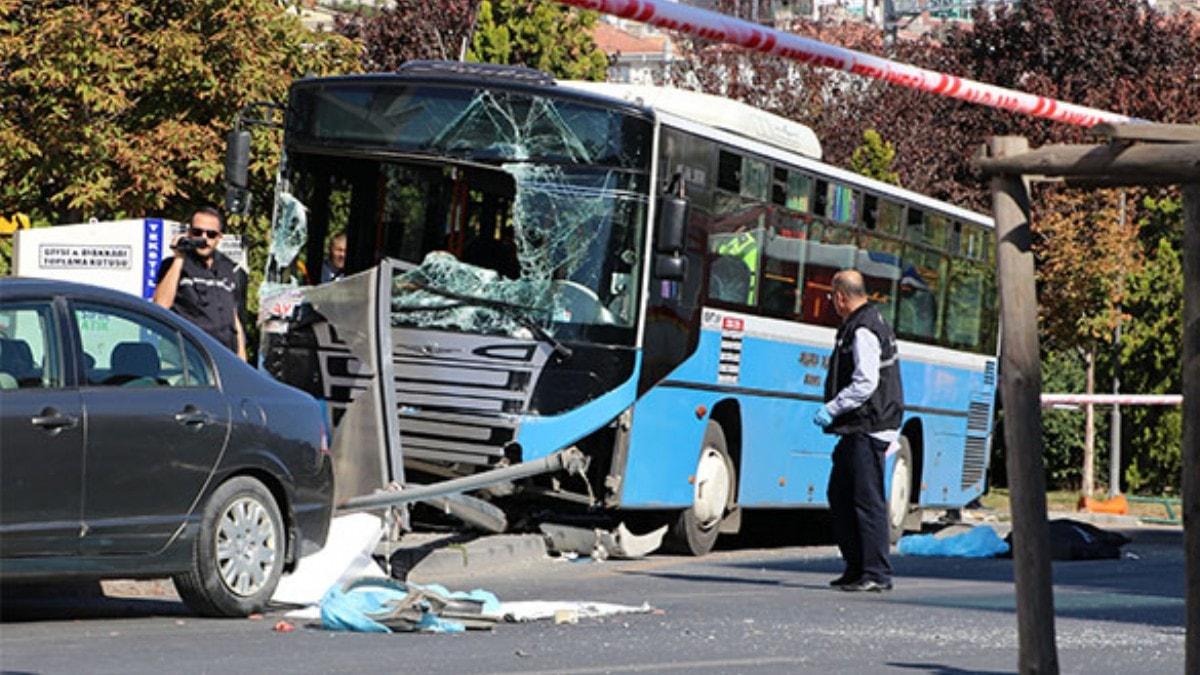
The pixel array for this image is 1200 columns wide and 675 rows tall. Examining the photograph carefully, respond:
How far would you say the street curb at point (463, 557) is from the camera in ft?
51.3

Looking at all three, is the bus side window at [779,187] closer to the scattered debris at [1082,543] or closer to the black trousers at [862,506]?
the scattered debris at [1082,543]

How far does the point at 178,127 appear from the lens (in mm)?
24703

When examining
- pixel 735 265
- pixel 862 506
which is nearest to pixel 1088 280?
pixel 735 265

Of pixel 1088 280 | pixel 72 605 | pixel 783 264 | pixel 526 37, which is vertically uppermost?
pixel 526 37

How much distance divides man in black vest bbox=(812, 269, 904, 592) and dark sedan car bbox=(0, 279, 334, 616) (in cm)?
368

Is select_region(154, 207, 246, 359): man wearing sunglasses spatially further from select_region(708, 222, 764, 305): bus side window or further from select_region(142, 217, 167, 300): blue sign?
select_region(142, 217, 167, 300): blue sign

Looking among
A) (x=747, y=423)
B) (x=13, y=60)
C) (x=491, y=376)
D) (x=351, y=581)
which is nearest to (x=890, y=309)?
(x=747, y=423)

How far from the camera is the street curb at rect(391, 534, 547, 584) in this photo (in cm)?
1565

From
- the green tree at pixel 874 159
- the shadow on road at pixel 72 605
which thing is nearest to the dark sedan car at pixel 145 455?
the shadow on road at pixel 72 605

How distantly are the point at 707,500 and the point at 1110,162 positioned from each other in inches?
516

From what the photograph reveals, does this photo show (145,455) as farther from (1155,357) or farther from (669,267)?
(1155,357)

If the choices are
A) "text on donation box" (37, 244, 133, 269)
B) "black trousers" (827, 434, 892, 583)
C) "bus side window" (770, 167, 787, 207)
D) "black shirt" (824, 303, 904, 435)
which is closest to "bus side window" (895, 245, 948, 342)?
"bus side window" (770, 167, 787, 207)

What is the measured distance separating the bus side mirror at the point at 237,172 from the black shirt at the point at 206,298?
2.01 m

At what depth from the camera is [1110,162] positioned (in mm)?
6645
